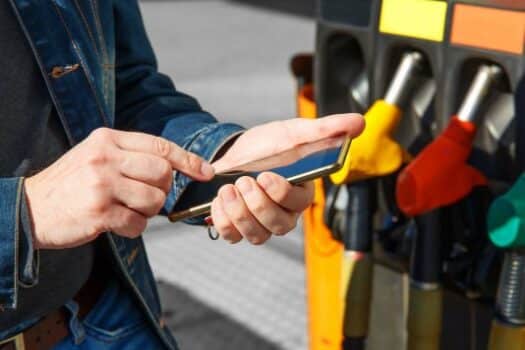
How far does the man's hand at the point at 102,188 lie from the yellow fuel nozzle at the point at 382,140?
0.58m

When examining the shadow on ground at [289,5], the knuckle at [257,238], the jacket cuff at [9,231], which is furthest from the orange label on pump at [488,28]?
the shadow on ground at [289,5]

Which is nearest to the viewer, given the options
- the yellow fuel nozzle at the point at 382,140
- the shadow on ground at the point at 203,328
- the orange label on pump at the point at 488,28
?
the orange label on pump at the point at 488,28

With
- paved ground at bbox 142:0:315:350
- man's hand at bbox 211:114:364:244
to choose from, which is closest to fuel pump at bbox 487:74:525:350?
man's hand at bbox 211:114:364:244

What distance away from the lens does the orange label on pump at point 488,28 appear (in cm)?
148

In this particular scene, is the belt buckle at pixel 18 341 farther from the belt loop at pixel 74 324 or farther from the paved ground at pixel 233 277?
the paved ground at pixel 233 277

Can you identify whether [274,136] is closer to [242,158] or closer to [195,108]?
[242,158]

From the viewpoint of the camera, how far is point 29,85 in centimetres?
127

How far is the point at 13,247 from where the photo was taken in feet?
3.61

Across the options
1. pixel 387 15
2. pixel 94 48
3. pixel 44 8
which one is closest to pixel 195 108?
pixel 94 48

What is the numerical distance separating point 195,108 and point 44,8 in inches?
12.2

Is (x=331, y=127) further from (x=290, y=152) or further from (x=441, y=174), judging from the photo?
(x=441, y=174)

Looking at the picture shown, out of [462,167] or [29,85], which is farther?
[462,167]

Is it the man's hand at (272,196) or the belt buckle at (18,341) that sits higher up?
the man's hand at (272,196)

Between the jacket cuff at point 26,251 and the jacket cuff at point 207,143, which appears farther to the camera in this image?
the jacket cuff at point 207,143
